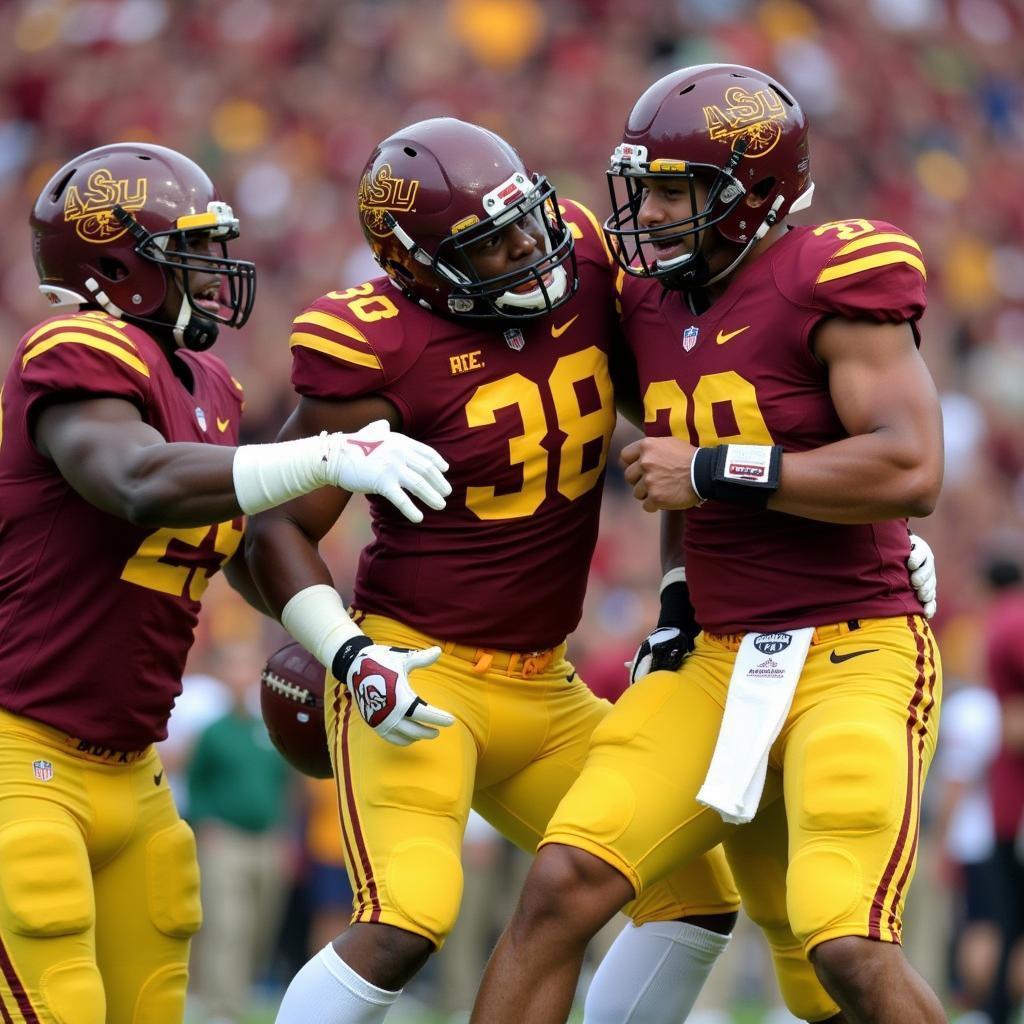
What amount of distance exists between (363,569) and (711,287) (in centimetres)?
110

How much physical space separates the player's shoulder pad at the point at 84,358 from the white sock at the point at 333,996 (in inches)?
52.6

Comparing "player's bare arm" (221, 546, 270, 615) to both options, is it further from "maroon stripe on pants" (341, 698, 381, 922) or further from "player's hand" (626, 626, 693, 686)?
"player's hand" (626, 626, 693, 686)

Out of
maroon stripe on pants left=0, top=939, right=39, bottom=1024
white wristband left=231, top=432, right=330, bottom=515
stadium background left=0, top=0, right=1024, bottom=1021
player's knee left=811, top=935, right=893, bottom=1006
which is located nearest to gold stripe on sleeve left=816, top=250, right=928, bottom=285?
white wristband left=231, top=432, right=330, bottom=515

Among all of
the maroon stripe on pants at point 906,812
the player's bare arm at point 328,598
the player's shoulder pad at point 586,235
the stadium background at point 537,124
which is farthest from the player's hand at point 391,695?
the stadium background at point 537,124

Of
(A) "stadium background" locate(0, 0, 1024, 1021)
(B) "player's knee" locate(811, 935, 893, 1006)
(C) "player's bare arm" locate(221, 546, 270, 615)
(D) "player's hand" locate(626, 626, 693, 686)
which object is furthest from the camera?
(A) "stadium background" locate(0, 0, 1024, 1021)

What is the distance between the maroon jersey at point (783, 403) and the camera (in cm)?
411

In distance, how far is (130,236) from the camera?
14.7 ft

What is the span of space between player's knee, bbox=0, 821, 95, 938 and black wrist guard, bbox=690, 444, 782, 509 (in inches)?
63.5

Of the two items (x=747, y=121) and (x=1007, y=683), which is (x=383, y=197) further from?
(x=1007, y=683)

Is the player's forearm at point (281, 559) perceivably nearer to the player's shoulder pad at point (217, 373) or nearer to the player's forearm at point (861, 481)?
the player's shoulder pad at point (217, 373)

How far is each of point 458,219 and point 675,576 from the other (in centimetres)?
107

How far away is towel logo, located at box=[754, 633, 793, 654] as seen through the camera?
4211mm

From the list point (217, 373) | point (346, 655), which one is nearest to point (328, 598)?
point (346, 655)

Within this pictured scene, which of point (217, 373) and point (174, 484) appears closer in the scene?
point (174, 484)
